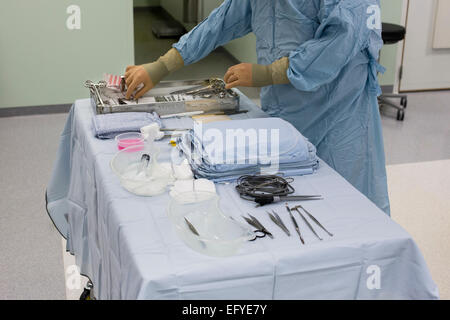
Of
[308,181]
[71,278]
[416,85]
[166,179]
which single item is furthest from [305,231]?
[416,85]

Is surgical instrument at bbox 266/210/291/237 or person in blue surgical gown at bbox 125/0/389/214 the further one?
person in blue surgical gown at bbox 125/0/389/214

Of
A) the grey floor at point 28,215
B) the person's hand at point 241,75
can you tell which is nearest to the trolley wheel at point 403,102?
the grey floor at point 28,215

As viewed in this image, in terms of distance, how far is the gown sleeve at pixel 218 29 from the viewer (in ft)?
7.51

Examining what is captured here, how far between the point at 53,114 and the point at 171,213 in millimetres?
3200

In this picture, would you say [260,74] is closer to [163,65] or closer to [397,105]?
[163,65]

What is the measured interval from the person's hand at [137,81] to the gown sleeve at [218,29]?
0.66 feet

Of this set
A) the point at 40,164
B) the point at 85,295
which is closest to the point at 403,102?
the point at 40,164

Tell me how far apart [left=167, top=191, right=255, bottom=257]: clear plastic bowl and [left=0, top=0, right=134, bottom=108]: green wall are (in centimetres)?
302

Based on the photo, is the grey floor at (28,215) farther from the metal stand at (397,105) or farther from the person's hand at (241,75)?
the metal stand at (397,105)

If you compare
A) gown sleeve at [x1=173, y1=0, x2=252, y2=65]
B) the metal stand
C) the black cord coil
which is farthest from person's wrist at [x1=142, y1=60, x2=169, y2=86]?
the metal stand

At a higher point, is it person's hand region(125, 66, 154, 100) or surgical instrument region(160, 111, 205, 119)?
person's hand region(125, 66, 154, 100)

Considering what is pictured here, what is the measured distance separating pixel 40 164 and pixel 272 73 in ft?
6.74

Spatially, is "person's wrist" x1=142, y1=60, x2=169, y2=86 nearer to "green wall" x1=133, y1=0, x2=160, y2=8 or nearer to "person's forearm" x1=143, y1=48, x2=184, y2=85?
"person's forearm" x1=143, y1=48, x2=184, y2=85

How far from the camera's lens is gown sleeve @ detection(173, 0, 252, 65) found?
2.29 m
